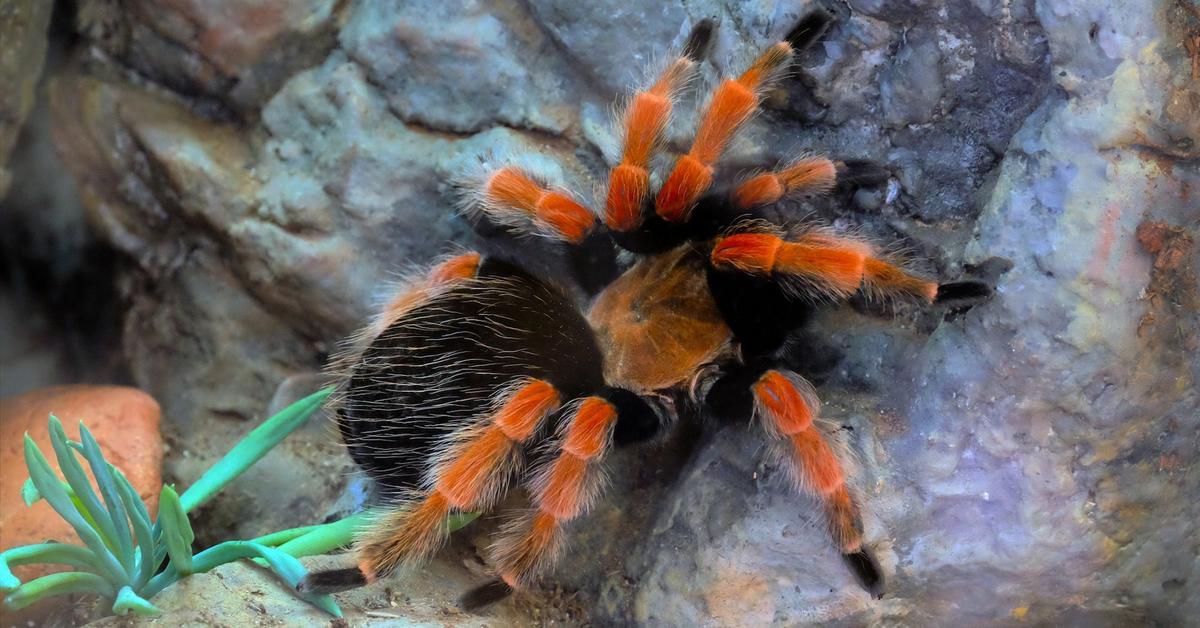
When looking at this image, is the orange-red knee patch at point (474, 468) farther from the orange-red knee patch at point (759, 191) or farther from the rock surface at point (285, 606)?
the orange-red knee patch at point (759, 191)

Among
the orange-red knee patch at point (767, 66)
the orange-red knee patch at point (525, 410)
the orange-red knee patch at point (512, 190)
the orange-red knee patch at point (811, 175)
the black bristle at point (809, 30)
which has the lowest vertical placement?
the orange-red knee patch at point (525, 410)

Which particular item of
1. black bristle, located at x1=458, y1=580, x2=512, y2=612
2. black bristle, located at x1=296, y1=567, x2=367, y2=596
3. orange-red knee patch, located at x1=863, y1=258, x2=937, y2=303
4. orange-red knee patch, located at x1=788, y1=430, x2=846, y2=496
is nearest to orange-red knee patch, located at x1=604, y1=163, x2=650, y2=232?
orange-red knee patch, located at x1=863, y1=258, x2=937, y2=303

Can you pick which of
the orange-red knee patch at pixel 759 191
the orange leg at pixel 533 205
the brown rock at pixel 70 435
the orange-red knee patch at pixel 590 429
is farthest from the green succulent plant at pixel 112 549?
the orange-red knee patch at pixel 759 191

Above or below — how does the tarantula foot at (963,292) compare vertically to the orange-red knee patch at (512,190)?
below

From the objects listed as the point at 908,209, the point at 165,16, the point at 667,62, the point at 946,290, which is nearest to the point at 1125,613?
the point at 946,290

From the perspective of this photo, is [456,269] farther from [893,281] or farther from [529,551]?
[893,281]

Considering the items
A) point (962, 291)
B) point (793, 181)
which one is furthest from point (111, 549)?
point (962, 291)
